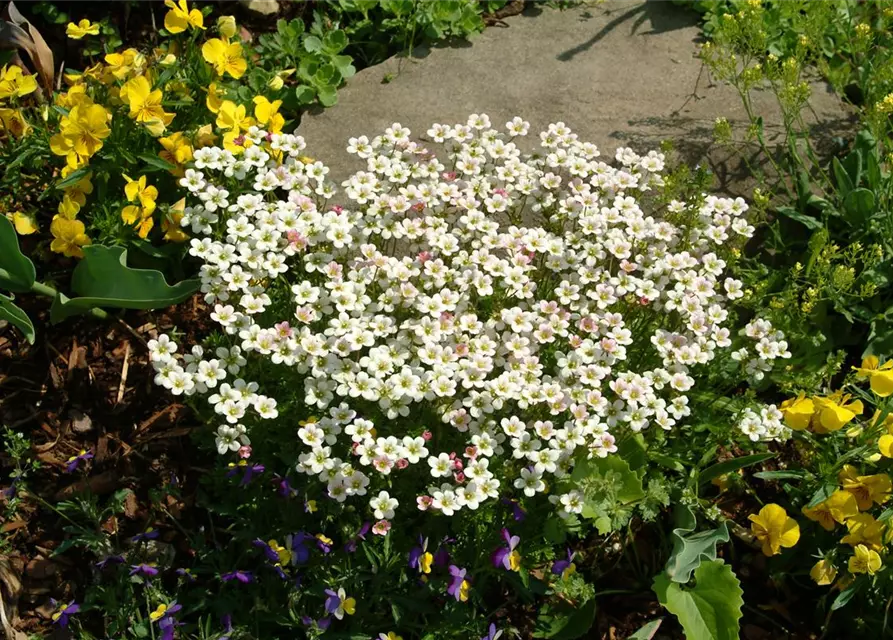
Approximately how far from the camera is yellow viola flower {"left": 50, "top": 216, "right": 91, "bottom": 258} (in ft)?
9.53

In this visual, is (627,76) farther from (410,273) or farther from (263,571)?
(263,571)

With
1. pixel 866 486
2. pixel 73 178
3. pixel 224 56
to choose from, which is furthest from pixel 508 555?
pixel 224 56

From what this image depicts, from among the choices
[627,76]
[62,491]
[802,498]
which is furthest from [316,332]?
[627,76]

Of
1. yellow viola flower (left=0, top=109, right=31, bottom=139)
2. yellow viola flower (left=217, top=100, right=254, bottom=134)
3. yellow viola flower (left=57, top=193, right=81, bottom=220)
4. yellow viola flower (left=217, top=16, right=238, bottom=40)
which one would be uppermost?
yellow viola flower (left=217, top=16, right=238, bottom=40)

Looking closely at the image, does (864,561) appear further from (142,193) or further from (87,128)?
(87,128)

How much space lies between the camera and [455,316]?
2586mm

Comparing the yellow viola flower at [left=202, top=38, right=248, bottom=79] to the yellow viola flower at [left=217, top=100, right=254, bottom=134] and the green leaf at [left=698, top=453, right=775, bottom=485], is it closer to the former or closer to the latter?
the yellow viola flower at [left=217, top=100, right=254, bottom=134]

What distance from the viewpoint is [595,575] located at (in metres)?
2.83

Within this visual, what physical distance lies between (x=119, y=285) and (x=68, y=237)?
272 millimetres

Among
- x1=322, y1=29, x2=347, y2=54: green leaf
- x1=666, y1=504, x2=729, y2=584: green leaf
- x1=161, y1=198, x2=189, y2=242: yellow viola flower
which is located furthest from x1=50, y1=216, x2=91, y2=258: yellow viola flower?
x1=666, y1=504, x2=729, y2=584: green leaf

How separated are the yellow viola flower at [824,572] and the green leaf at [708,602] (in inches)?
10.1

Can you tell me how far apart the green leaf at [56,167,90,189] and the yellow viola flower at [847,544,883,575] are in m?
2.50

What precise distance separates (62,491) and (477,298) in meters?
1.42

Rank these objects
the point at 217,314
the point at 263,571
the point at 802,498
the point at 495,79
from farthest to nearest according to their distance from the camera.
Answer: the point at 495,79
the point at 802,498
the point at 263,571
the point at 217,314
